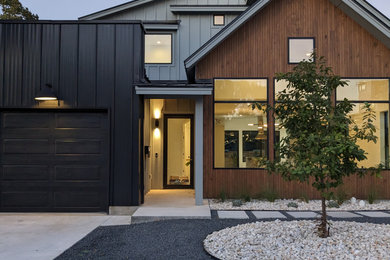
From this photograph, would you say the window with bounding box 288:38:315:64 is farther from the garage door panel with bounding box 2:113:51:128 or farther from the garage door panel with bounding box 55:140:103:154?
the garage door panel with bounding box 2:113:51:128

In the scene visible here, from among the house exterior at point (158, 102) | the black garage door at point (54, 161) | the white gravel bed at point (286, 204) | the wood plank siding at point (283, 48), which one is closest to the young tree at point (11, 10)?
the house exterior at point (158, 102)

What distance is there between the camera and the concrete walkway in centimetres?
597

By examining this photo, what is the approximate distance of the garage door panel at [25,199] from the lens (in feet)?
22.1

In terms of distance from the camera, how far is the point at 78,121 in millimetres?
6855

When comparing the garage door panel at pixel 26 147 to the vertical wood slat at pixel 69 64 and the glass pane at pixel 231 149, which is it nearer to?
the vertical wood slat at pixel 69 64

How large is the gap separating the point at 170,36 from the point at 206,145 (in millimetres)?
5193

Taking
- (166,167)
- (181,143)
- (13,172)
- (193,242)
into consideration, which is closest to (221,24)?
(181,143)

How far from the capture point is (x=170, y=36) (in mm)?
11523

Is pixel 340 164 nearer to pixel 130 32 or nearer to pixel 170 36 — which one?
pixel 130 32

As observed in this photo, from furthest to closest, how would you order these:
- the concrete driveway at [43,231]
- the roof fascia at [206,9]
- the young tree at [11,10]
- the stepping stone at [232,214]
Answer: the young tree at [11,10]
the roof fascia at [206,9]
the stepping stone at [232,214]
the concrete driveway at [43,231]

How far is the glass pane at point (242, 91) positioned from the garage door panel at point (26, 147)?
4091mm

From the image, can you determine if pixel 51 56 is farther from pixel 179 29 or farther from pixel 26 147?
pixel 179 29

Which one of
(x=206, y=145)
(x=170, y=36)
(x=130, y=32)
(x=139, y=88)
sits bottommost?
(x=206, y=145)

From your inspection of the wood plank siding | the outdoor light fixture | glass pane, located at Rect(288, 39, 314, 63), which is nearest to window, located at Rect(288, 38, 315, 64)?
glass pane, located at Rect(288, 39, 314, 63)
